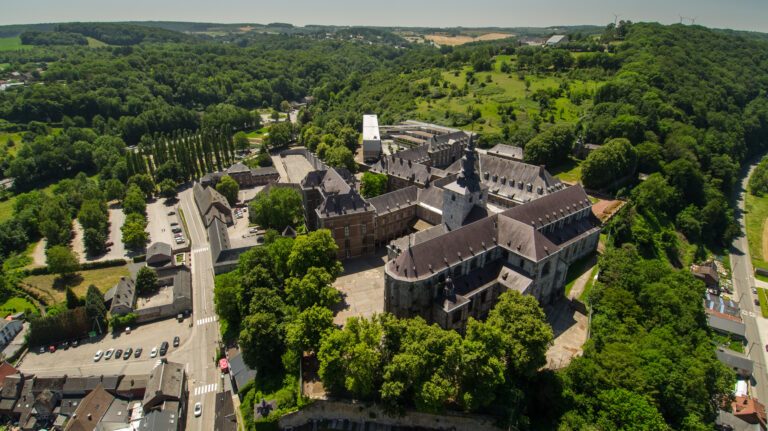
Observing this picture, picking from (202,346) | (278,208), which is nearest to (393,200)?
(278,208)

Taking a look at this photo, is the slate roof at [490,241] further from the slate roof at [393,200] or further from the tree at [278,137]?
the tree at [278,137]

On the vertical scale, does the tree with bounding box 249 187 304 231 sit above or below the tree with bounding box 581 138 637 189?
below

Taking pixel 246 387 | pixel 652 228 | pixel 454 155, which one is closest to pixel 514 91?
pixel 454 155

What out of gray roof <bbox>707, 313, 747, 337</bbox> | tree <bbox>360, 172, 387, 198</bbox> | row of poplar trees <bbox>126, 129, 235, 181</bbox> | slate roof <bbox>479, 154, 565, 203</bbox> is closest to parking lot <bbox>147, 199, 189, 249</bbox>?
row of poplar trees <bbox>126, 129, 235, 181</bbox>

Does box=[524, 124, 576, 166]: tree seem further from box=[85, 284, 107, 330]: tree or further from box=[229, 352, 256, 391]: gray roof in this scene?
box=[85, 284, 107, 330]: tree

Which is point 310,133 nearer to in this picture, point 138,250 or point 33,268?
point 138,250

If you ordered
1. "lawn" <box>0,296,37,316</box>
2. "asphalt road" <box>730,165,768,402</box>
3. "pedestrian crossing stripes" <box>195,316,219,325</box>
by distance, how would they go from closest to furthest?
"asphalt road" <box>730,165,768,402</box>, "pedestrian crossing stripes" <box>195,316,219,325</box>, "lawn" <box>0,296,37,316</box>
